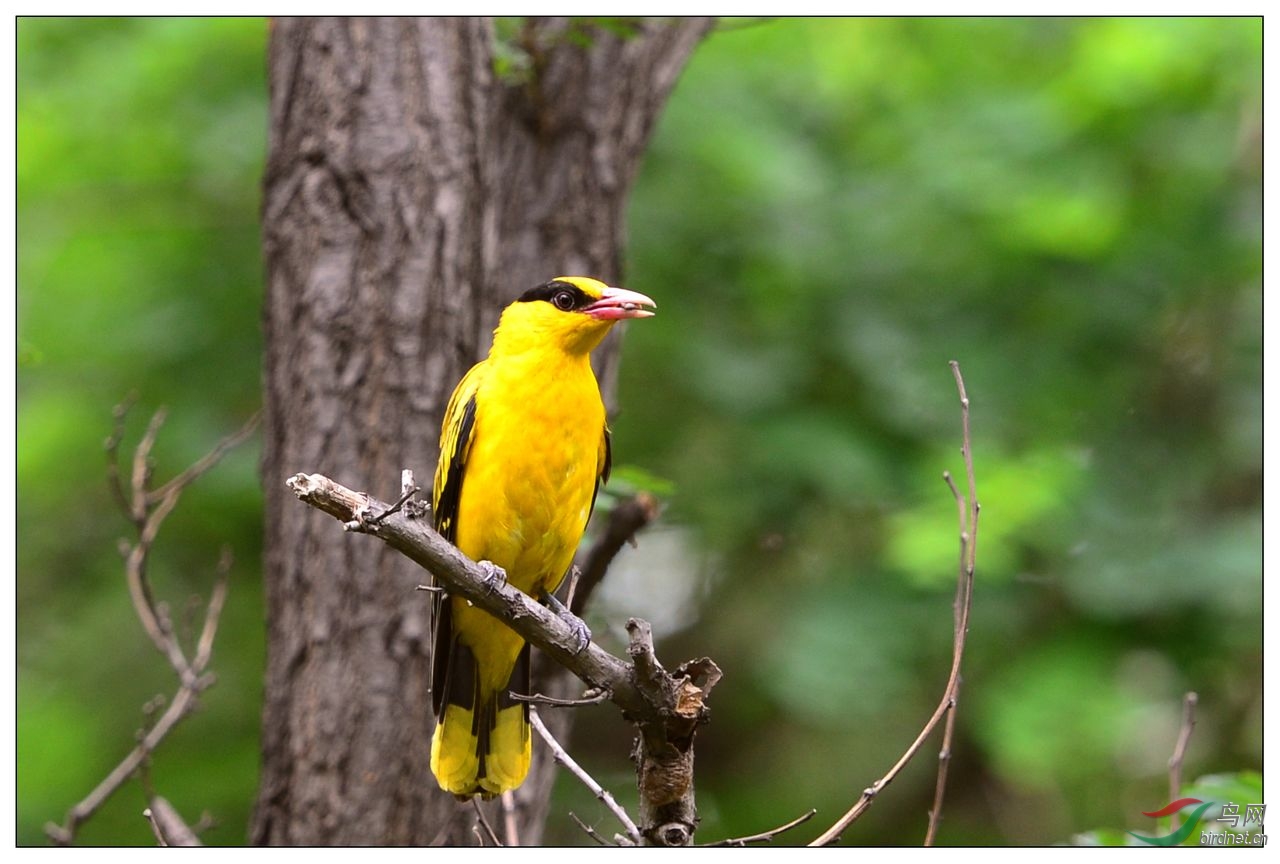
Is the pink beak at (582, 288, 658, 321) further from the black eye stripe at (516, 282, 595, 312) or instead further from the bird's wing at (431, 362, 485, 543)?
the bird's wing at (431, 362, 485, 543)

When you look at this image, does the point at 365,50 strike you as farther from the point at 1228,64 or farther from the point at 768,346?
the point at 1228,64

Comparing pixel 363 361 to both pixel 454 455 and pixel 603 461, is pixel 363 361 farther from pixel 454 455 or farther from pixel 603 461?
pixel 603 461

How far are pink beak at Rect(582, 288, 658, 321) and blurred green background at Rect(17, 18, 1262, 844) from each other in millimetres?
2007

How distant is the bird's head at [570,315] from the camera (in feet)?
13.8

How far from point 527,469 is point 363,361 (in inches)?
34.2

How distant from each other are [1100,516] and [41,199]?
17.8ft

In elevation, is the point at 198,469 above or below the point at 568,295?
below

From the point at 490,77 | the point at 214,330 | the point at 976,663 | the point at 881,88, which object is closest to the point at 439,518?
the point at 490,77

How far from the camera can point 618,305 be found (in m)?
4.19

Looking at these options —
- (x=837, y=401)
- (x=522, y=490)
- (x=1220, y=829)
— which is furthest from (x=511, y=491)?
(x=837, y=401)

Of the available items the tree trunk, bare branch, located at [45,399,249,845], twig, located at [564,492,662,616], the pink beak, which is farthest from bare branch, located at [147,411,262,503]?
the pink beak

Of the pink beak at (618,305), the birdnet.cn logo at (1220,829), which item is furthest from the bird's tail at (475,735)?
the birdnet.cn logo at (1220,829)

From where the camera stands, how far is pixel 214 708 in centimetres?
646

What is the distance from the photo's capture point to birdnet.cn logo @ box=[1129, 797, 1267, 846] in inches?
141
